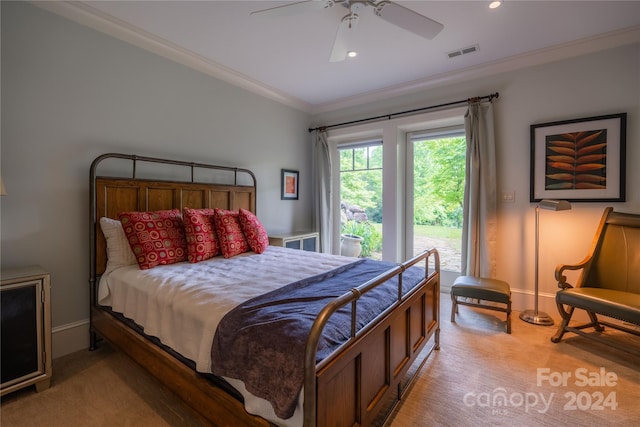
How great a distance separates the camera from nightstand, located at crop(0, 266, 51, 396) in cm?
171

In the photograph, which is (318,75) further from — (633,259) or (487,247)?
(633,259)

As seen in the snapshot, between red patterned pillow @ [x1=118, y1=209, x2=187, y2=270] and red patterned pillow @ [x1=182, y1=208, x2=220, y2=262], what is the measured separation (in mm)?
85

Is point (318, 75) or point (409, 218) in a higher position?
point (318, 75)

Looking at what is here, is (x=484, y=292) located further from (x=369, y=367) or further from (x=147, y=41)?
(x=147, y=41)

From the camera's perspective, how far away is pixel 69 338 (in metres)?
2.34

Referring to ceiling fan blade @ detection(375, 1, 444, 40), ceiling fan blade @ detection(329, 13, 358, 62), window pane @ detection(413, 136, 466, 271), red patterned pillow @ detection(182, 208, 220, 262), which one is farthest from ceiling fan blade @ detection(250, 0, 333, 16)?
window pane @ detection(413, 136, 466, 271)

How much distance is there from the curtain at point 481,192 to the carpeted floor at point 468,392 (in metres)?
1.01

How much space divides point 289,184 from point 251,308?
316cm

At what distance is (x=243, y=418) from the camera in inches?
47.2

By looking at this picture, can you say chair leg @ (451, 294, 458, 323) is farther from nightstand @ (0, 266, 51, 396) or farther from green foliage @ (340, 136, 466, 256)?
nightstand @ (0, 266, 51, 396)

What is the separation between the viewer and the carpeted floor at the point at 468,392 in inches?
63.9

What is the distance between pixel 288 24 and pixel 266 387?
2.71 metres

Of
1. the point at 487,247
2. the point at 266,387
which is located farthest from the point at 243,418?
the point at 487,247

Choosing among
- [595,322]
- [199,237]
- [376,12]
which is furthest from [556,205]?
[199,237]
